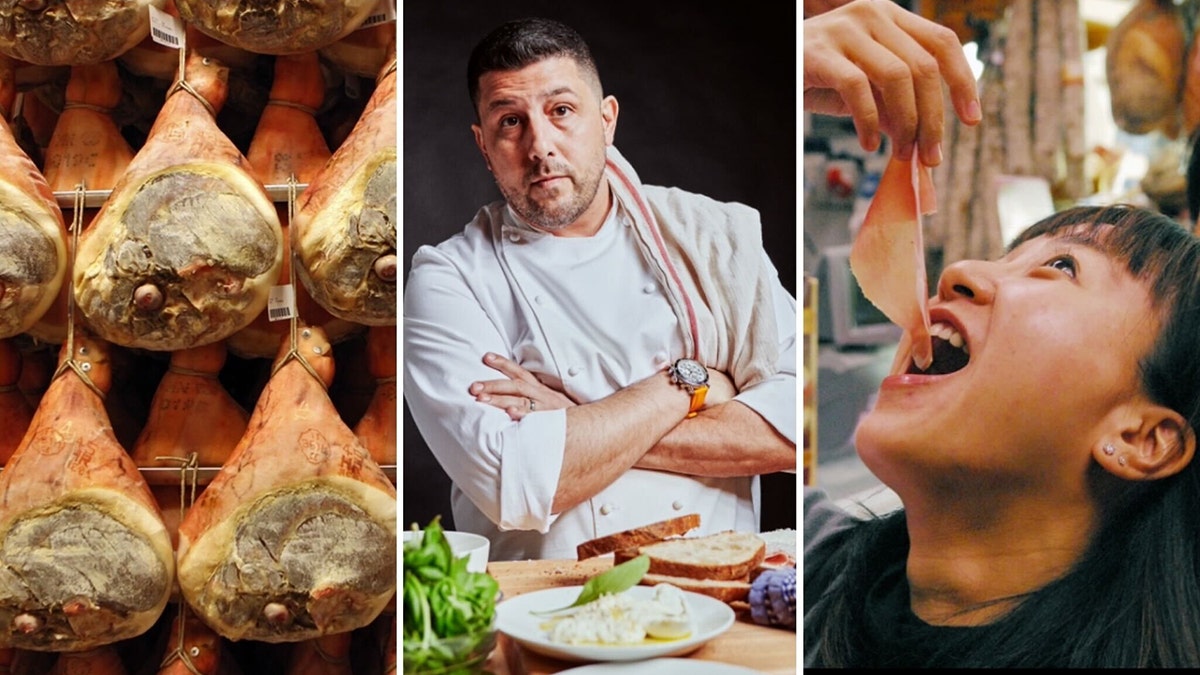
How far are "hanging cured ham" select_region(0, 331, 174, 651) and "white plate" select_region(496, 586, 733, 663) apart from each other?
557 millimetres

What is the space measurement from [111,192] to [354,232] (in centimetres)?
43

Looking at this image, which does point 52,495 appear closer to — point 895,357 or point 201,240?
point 201,240

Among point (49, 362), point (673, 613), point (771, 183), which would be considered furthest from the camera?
point (49, 362)

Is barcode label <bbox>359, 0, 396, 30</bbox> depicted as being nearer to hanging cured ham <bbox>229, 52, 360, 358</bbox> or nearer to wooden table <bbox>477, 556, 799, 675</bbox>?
hanging cured ham <bbox>229, 52, 360, 358</bbox>

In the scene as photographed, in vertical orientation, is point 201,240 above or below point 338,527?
above

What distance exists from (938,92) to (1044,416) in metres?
0.61

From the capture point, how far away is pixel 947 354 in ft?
6.73

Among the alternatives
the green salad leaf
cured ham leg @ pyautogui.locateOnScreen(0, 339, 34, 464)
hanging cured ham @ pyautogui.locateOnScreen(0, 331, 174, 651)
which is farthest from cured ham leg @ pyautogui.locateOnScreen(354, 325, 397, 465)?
cured ham leg @ pyautogui.locateOnScreen(0, 339, 34, 464)

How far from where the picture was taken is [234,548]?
170cm

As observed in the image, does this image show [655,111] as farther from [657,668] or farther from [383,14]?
[657,668]

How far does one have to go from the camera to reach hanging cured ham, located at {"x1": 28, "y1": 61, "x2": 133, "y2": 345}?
1.90 m

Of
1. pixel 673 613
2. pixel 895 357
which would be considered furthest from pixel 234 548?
pixel 895 357

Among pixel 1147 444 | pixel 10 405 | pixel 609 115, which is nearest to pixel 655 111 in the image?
pixel 609 115

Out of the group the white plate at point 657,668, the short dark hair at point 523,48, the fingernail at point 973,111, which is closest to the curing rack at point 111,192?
the short dark hair at point 523,48
